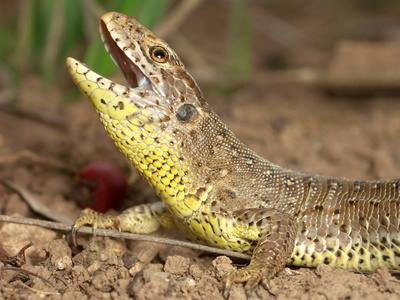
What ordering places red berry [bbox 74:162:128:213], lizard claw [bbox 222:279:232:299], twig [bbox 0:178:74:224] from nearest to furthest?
lizard claw [bbox 222:279:232:299]
twig [bbox 0:178:74:224]
red berry [bbox 74:162:128:213]

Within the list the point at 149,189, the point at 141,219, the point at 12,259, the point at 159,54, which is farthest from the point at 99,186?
the point at 159,54

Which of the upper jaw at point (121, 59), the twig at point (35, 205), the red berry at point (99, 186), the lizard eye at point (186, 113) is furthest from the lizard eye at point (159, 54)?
the twig at point (35, 205)

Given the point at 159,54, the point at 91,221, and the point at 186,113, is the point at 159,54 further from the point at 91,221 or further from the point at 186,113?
the point at 91,221

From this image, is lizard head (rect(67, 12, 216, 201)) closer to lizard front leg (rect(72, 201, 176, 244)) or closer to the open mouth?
the open mouth

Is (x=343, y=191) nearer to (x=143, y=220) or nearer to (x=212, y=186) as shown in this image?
(x=212, y=186)

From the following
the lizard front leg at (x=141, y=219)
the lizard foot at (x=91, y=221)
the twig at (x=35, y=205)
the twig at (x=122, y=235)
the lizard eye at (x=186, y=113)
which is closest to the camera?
the twig at (x=122, y=235)

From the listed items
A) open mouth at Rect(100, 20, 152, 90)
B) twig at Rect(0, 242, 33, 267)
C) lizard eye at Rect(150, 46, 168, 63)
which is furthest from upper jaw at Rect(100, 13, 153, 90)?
twig at Rect(0, 242, 33, 267)

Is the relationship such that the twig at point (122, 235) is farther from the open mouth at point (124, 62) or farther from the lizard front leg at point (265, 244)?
the open mouth at point (124, 62)
